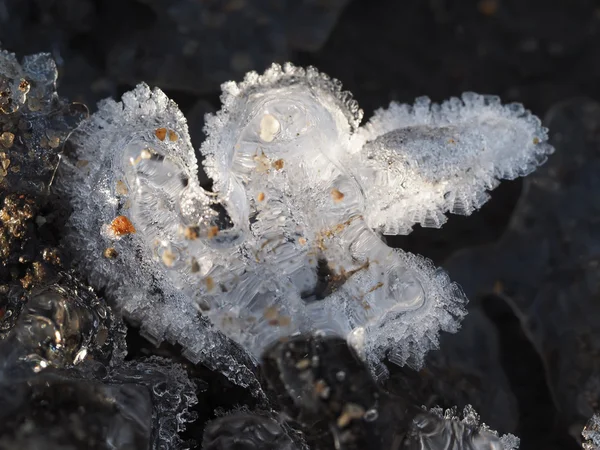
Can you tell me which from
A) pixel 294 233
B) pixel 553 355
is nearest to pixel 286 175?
pixel 294 233

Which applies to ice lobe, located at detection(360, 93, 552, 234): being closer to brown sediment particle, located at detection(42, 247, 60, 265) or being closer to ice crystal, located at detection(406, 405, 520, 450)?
ice crystal, located at detection(406, 405, 520, 450)

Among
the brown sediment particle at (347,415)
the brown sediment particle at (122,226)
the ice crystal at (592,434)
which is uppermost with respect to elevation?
the ice crystal at (592,434)

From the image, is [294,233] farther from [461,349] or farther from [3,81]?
[3,81]

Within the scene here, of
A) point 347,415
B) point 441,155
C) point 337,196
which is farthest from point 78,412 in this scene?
point 441,155

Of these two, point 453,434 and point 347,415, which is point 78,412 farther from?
point 453,434

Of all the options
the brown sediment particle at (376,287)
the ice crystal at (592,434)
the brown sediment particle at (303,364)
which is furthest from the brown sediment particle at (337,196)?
the ice crystal at (592,434)

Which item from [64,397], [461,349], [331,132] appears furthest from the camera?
[461,349]

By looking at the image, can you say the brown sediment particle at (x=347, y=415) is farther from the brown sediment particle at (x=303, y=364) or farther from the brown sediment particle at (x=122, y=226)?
the brown sediment particle at (x=122, y=226)
